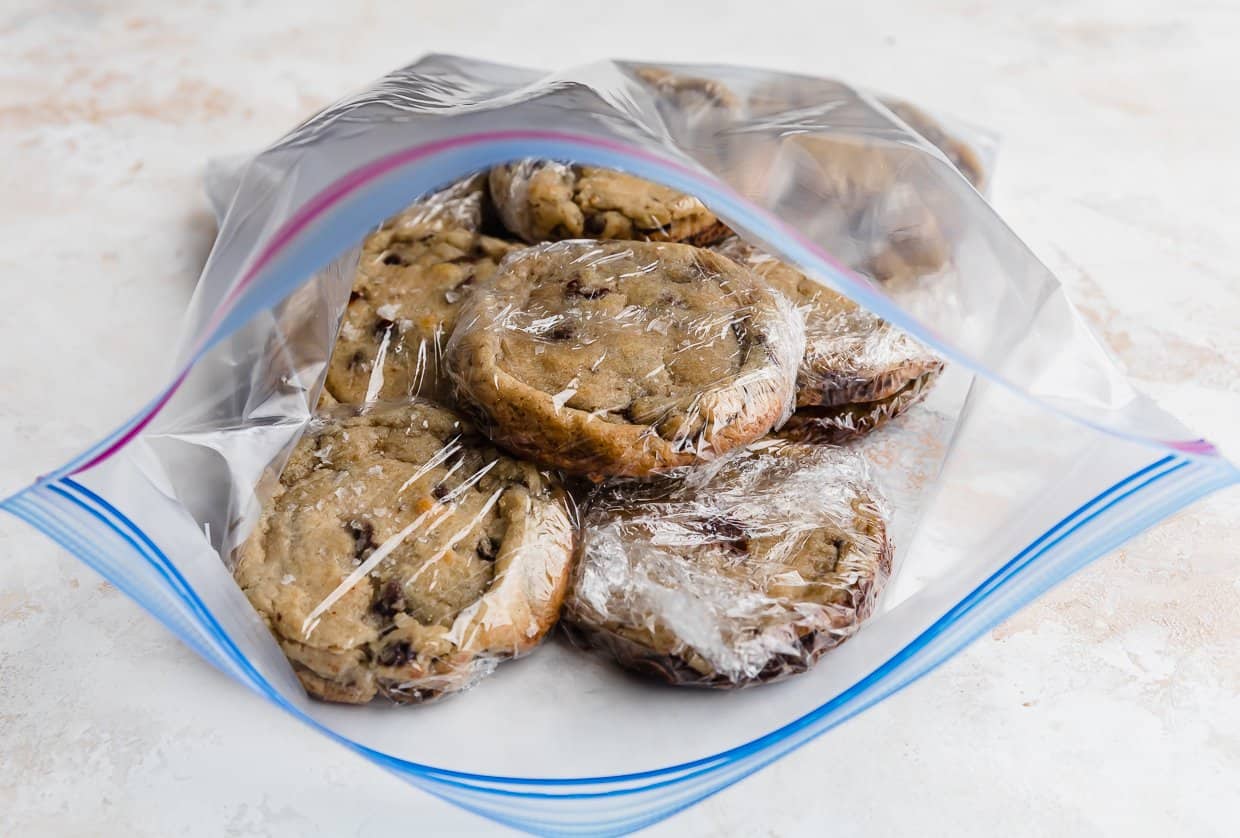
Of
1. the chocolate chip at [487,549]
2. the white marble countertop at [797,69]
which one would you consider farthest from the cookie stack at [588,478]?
the white marble countertop at [797,69]

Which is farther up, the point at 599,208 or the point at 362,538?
the point at 599,208

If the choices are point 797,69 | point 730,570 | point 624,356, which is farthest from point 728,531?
point 797,69

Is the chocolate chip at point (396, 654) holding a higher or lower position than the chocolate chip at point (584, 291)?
lower

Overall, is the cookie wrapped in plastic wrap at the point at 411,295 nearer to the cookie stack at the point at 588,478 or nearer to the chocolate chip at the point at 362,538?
the cookie stack at the point at 588,478

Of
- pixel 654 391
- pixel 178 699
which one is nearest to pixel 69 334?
pixel 178 699

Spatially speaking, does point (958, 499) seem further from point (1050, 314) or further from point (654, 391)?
point (654, 391)

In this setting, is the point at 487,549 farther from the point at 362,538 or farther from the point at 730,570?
the point at 730,570
